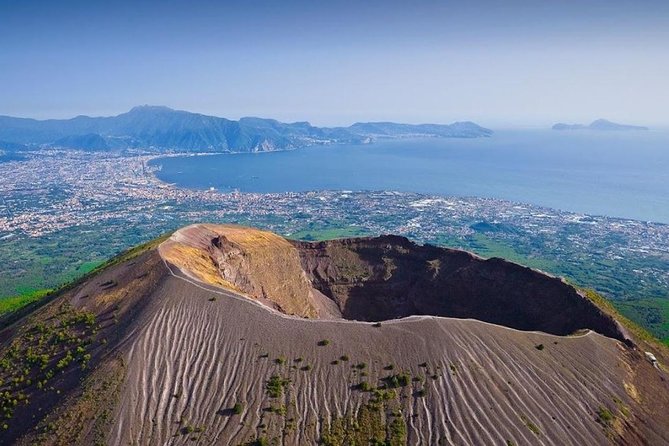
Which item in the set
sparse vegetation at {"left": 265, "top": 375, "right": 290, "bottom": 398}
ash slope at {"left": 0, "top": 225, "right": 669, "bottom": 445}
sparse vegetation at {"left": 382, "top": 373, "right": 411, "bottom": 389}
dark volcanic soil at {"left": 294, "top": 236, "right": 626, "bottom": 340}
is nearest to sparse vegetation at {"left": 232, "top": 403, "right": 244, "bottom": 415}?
ash slope at {"left": 0, "top": 225, "right": 669, "bottom": 445}

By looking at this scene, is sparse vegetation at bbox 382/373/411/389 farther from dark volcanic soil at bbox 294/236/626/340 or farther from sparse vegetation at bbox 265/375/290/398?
dark volcanic soil at bbox 294/236/626/340

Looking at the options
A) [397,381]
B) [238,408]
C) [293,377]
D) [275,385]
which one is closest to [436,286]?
[397,381]

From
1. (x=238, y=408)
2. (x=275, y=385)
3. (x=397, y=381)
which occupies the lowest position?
(x=238, y=408)

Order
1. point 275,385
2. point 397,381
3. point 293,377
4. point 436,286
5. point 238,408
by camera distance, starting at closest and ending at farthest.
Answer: point 238,408 < point 397,381 < point 275,385 < point 293,377 < point 436,286

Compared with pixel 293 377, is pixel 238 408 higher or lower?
lower

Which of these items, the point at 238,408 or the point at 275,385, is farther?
the point at 275,385

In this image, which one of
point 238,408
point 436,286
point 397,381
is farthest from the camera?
point 436,286

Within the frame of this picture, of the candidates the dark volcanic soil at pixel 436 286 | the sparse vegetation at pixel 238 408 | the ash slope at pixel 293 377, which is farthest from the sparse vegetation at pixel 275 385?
the dark volcanic soil at pixel 436 286

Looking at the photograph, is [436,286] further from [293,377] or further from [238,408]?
[238,408]

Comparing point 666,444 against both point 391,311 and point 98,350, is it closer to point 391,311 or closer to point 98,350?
point 391,311
